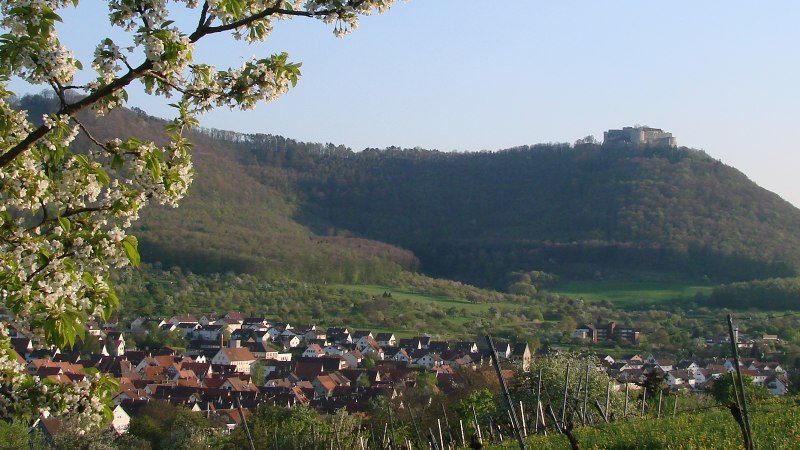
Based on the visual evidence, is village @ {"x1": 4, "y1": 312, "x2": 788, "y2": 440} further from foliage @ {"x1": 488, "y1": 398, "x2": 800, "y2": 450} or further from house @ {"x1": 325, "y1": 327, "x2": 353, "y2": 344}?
foliage @ {"x1": 488, "y1": 398, "x2": 800, "y2": 450}

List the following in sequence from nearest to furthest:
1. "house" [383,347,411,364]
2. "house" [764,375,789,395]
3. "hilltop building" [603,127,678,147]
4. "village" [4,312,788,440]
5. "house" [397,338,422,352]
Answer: "house" [764,375,789,395]
"village" [4,312,788,440]
"house" [383,347,411,364]
"house" [397,338,422,352]
"hilltop building" [603,127,678,147]

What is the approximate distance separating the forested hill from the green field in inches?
183

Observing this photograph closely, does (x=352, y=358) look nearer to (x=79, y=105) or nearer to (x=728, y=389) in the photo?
(x=728, y=389)

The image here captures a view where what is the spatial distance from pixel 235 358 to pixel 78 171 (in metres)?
57.7

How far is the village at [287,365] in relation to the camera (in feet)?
128

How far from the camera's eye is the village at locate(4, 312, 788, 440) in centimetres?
3897

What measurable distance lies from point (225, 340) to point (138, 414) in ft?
109

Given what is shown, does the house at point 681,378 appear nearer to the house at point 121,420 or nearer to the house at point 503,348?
the house at point 503,348

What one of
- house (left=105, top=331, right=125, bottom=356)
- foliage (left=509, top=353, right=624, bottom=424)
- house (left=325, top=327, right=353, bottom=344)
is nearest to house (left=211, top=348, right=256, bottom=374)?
house (left=105, top=331, right=125, bottom=356)

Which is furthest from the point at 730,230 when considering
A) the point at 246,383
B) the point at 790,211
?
the point at 246,383

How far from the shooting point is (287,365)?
190ft

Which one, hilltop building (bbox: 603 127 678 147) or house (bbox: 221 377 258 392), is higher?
hilltop building (bbox: 603 127 678 147)

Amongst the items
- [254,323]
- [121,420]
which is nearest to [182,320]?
[254,323]

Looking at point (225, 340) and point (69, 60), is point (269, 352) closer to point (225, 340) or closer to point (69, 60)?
point (225, 340)
